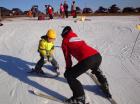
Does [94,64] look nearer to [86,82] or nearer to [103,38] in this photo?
[86,82]

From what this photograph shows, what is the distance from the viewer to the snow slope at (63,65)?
749 centimetres

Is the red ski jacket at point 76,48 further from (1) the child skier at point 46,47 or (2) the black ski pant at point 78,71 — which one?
(1) the child skier at point 46,47

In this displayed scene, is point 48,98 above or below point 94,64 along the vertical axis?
below

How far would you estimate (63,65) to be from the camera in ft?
34.3

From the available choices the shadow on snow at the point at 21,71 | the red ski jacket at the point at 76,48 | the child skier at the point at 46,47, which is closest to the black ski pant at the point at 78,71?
the red ski jacket at the point at 76,48

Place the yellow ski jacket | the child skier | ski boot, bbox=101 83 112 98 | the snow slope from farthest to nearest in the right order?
1. the yellow ski jacket
2. the child skier
3. the snow slope
4. ski boot, bbox=101 83 112 98

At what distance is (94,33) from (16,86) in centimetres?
916

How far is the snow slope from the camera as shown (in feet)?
24.6

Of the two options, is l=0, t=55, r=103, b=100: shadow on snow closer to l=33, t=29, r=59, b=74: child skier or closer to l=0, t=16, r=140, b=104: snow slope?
l=0, t=16, r=140, b=104: snow slope

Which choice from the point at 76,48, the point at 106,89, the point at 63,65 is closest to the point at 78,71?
the point at 76,48

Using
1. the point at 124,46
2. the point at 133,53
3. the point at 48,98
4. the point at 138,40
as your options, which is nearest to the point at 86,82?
the point at 48,98

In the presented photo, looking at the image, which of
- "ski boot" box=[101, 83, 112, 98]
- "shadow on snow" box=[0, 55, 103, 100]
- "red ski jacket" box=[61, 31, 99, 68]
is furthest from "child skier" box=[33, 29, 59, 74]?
"ski boot" box=[101, 83, 112, 98]

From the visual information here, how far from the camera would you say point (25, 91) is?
7781mm

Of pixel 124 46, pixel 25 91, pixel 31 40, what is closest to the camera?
pixel 25 91
